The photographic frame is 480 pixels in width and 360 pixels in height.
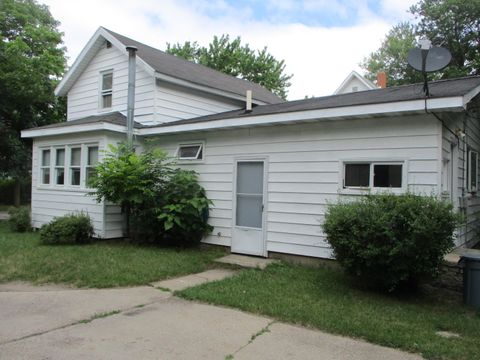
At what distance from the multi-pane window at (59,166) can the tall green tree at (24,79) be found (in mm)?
8920

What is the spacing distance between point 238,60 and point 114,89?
23.3m

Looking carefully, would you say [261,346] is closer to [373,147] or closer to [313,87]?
[373,147]

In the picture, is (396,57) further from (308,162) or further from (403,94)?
(308,162)

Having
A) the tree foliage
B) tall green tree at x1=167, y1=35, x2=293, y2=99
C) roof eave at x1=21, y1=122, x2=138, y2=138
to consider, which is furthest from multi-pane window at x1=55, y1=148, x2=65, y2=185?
tall green tree at x1=167, y1=35, x2=293, y2=99

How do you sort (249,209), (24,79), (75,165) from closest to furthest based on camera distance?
(249,209), (75,165), (24,79)

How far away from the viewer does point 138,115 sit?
11711 mm

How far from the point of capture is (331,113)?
289 inches

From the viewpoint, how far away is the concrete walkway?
392 centimetres

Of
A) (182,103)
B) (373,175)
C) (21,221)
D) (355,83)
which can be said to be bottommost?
(21,221)

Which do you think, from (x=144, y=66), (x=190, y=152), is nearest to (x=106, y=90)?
(x=144, y=66)

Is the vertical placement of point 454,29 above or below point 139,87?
above

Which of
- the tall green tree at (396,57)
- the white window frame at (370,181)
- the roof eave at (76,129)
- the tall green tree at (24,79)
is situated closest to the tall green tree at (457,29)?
the tall green tree at (396,57)

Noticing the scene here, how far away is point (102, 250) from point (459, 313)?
23.4 feet

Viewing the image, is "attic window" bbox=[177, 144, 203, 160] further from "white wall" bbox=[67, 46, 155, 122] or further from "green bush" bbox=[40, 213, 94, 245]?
"green bush" bbox=[40, 213, 94, 245]
